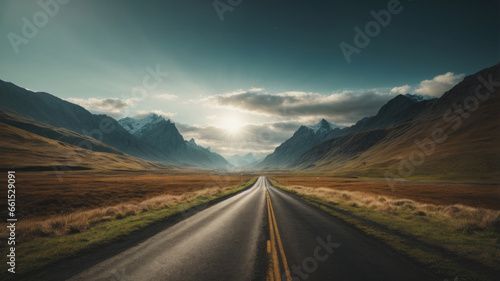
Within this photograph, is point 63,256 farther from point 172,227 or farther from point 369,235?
point 369,235

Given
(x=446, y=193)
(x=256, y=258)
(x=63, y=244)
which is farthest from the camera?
(x=446, y=193)

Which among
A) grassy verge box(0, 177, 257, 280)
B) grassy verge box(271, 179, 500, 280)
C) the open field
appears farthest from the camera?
the open field

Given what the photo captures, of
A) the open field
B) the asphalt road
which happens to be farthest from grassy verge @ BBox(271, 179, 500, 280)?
the open field

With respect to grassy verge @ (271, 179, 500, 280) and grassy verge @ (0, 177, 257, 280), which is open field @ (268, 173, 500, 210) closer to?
grassy verge @ (271, 179, 500, 280)

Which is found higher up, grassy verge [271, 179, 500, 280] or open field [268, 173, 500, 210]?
grassy verge [271, 179, 500, 280]

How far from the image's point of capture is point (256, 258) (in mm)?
7465

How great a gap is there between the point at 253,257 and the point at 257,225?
515 cm

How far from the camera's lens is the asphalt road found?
6.23m

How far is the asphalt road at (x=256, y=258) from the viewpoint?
20.4 ft

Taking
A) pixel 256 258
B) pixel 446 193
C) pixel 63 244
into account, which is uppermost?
pixel 256 258

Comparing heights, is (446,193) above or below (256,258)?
below

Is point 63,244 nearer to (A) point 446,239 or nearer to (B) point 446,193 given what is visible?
(A) point 446,239

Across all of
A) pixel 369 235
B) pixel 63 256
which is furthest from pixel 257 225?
pixel 63 256

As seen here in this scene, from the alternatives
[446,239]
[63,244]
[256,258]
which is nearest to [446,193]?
[446,239]
